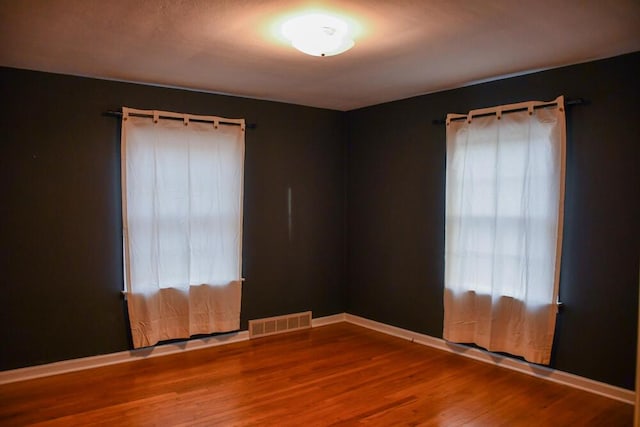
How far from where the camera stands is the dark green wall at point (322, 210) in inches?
129

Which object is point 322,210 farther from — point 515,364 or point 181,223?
point 515,364

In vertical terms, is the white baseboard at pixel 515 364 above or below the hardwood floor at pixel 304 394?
above

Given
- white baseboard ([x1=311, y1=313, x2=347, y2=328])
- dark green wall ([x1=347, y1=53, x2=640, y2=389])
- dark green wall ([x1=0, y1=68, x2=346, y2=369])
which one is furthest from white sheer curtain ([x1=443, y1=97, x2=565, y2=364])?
dark green wall ([x1=0, y1=68, x2=346, y2=369])

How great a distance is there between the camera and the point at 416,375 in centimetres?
370

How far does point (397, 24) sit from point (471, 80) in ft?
5.13

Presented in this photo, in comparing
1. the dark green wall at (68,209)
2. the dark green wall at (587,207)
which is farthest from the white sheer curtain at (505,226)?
the dark green wall at (68,209)

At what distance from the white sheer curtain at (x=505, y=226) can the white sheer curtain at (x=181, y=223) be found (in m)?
2.08

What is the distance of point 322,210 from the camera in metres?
5.24

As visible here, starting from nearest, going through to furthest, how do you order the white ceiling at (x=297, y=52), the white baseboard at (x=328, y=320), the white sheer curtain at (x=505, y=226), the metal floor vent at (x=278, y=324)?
the white ceiling at (x=297, y=52) < the white sheer curtain at (x=505, y=226) < the metal floor vent at (x=278, y=324) < the white baseboard at (x=328, y=320)

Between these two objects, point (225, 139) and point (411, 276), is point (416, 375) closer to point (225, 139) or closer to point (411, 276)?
point (411, 276)

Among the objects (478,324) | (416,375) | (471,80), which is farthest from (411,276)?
(471,80)

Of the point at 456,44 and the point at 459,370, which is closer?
the point at 456,44

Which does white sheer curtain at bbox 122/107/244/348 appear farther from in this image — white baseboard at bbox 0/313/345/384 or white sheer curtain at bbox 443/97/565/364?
white sheer curtain at bbox 443/97/565/364

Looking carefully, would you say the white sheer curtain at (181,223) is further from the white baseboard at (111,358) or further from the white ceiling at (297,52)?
the white ceiling at (297,52)
